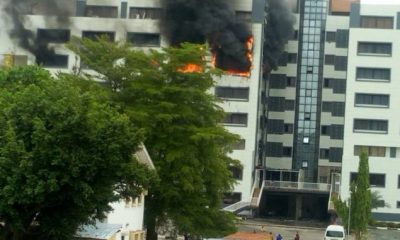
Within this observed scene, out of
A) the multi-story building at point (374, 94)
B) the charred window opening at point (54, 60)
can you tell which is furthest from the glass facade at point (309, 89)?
the charred window opening at point (54, 60)

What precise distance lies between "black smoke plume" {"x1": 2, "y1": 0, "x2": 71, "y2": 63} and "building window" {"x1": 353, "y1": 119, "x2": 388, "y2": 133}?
33.3 m

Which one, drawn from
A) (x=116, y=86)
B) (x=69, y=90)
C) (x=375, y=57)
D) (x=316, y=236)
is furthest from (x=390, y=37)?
(x=69, y=90)

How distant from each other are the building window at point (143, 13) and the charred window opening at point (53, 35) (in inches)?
292

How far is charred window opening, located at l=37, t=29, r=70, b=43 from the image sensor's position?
3290 inches

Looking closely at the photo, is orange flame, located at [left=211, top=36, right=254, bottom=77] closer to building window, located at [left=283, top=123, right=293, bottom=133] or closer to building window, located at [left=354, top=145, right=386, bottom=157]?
building window, located at [left=283, top=123, right=293, bottom=133]

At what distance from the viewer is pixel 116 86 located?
4400cm

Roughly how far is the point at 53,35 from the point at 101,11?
5.93 metres

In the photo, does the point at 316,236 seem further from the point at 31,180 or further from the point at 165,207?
the point at 31,180

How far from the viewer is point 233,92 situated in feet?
265

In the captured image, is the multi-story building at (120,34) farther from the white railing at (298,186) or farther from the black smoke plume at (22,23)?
the white railing at (298,186)

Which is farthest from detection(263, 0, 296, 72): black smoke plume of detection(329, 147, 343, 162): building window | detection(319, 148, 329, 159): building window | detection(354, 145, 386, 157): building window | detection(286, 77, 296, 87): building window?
detection(354, 145, 386, 157): building window

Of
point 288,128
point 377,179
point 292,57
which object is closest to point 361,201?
point 377,179

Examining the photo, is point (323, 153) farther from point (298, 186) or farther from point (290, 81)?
point (290, 81)

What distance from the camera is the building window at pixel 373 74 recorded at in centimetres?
8006
